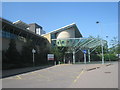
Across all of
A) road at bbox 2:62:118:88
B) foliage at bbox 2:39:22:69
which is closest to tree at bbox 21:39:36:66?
foliage at bbox 2:39:22:69

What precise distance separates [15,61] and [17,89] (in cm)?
1845

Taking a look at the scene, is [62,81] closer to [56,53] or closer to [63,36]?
[56,53]

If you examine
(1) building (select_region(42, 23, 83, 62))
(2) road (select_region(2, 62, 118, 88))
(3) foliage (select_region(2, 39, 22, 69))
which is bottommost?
(2) road (select_region(2, 62, 118, 88))

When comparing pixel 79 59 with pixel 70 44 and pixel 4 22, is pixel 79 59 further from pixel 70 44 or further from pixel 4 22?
pixel 4 22

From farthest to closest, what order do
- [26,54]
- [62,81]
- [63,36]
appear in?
[63,36]
[26,54]
[62,81]

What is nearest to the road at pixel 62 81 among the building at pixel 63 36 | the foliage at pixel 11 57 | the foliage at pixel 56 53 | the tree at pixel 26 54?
the foliage at pixel 11 57

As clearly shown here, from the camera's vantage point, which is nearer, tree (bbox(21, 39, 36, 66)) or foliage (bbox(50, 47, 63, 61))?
tree (bbox(21, 39, 36, 66))

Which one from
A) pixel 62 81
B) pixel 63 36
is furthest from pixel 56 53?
pixel 62 81

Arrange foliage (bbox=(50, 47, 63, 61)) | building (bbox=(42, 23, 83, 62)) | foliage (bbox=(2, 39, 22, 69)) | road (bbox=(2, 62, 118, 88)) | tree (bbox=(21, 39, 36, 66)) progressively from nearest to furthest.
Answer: road (bbox=(2, 62, 118, 88)), foliage (bbox=(2, 39, 22, 69)), tree (bbox=(21, 39, 36, 66)), foliage (bbox=(50, 47, 63, 61)), building (bbox=(42, 23, 83, 62))

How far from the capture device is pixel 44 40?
4747 centimetres

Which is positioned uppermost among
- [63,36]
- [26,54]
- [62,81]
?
[63,36]

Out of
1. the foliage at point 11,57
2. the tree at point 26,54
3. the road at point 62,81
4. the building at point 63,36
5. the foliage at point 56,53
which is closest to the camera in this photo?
the road at point 62,81

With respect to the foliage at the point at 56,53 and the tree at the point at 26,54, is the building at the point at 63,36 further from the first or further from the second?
the tree at the point at 26,54

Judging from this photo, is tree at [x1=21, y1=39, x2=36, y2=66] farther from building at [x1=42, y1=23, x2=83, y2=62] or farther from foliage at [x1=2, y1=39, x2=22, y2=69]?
building at [x1=42, y1=23, x2=83, y2=62]
